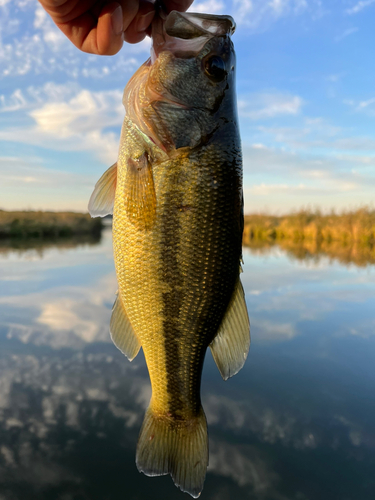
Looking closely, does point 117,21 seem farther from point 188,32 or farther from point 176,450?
point 176,450

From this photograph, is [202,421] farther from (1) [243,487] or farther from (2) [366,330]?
(2) [366,330]

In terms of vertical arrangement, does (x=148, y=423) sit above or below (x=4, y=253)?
above

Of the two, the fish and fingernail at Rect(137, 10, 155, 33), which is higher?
fingernail at Rect(137, 10, 155, 33)

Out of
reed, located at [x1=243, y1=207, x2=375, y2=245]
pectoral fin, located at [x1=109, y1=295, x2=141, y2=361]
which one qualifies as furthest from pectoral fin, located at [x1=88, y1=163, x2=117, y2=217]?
reed, located at [x1=243, y1=207, x2=375, y2=245]

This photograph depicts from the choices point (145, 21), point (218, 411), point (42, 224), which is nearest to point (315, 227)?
point (42, 224)

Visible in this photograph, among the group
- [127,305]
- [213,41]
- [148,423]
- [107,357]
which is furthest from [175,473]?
[107,357]

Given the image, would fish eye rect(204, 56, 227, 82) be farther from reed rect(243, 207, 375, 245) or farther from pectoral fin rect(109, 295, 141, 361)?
reed rect(243, 207, 375, 245)
